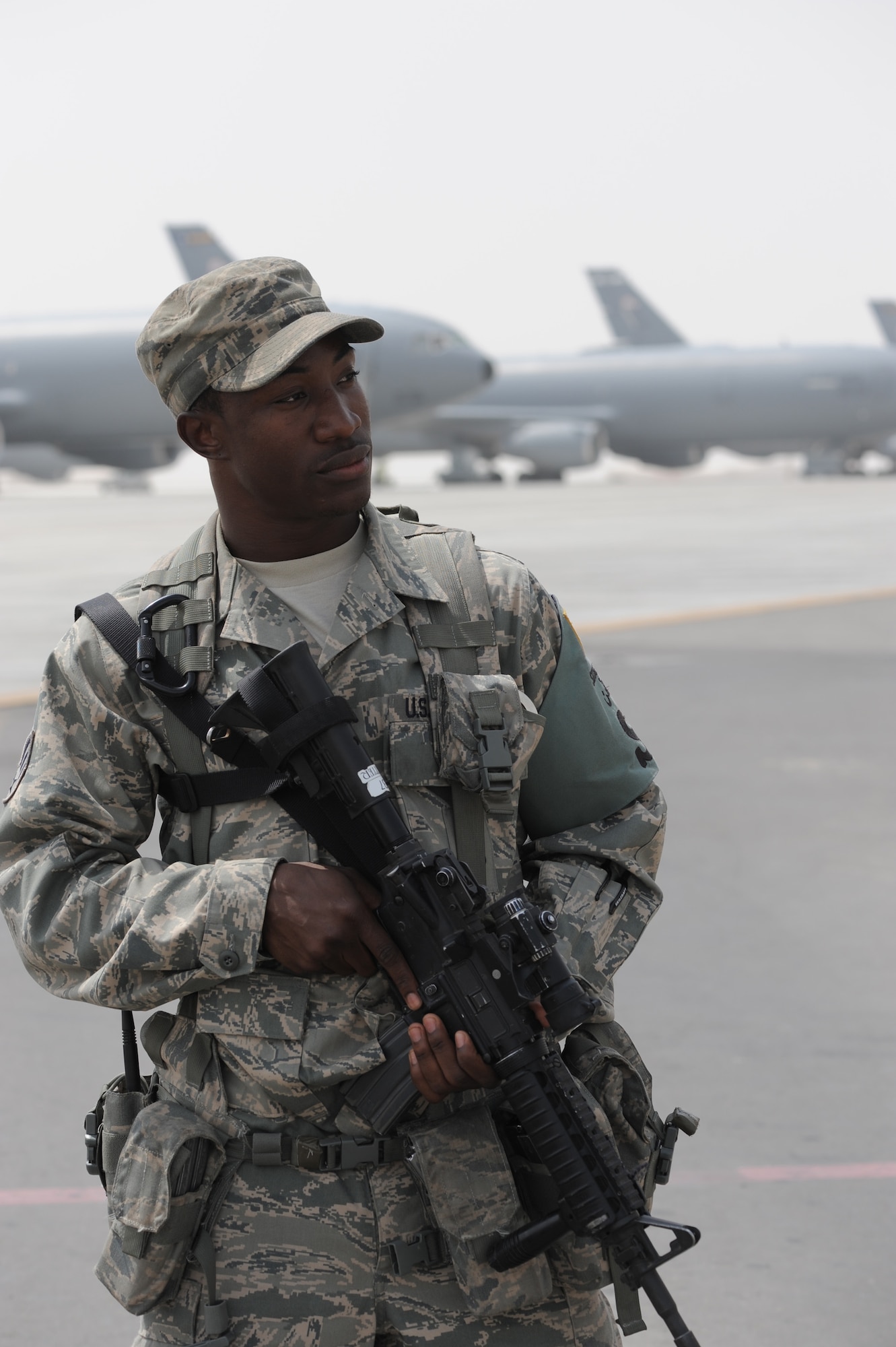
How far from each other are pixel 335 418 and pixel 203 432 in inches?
7.7

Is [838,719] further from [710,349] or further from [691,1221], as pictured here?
[710,349]

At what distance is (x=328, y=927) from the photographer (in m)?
1.73

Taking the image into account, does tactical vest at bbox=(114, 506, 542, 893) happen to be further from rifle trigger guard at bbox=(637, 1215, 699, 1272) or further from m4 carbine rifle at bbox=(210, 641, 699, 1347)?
rifle trigger guard at bbox=(637, 1215, 699, 1272)

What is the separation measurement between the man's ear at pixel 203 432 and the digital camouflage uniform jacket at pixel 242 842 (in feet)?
0.47

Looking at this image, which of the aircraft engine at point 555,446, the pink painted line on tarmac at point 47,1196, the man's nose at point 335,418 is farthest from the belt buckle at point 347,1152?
the aircraft engine at point 555,446

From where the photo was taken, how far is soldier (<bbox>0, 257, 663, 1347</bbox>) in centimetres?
176

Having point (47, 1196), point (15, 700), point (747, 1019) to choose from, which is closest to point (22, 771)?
point (47, 1196)

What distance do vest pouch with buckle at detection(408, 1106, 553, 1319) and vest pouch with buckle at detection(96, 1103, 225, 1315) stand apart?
0.26 metres

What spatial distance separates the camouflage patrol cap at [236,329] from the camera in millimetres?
1797

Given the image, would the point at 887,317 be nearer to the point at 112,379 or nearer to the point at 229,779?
the point at 112,379

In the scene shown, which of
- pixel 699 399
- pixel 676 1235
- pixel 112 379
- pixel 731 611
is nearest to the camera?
pixel 676 1235

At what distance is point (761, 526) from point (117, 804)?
2442 cm

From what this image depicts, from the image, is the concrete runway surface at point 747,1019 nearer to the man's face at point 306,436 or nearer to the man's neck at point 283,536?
the man's neck at point 283,536

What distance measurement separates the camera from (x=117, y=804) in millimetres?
1907
